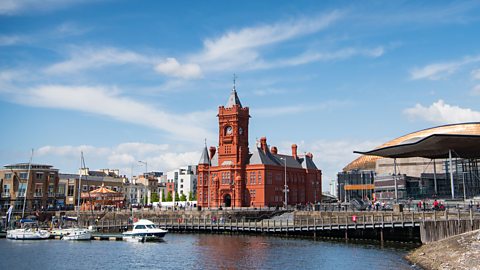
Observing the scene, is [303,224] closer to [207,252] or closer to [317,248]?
[317,248]

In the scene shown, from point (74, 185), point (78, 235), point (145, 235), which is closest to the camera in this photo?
point (145, 235)

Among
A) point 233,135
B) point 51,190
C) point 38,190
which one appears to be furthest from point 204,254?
point 51,190

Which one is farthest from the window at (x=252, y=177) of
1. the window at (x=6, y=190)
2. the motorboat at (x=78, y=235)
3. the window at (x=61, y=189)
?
the window at (x=6, y=190)

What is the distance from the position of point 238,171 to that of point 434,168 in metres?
40.1

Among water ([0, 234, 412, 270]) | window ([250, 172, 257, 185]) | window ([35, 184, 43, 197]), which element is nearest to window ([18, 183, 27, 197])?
window ([35, 184, 43, 197])

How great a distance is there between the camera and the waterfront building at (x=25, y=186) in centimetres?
12219

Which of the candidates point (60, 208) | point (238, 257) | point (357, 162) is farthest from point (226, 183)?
point (357, 162)

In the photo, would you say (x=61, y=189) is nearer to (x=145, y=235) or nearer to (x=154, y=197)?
(x=154, y=197)

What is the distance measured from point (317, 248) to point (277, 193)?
164 ft

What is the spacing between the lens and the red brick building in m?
106

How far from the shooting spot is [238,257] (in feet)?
170

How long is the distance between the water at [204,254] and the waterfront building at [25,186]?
56111mm

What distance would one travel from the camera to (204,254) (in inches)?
2156

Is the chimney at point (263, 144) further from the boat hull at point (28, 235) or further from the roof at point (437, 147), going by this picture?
the boat hull at point (28, 235)
